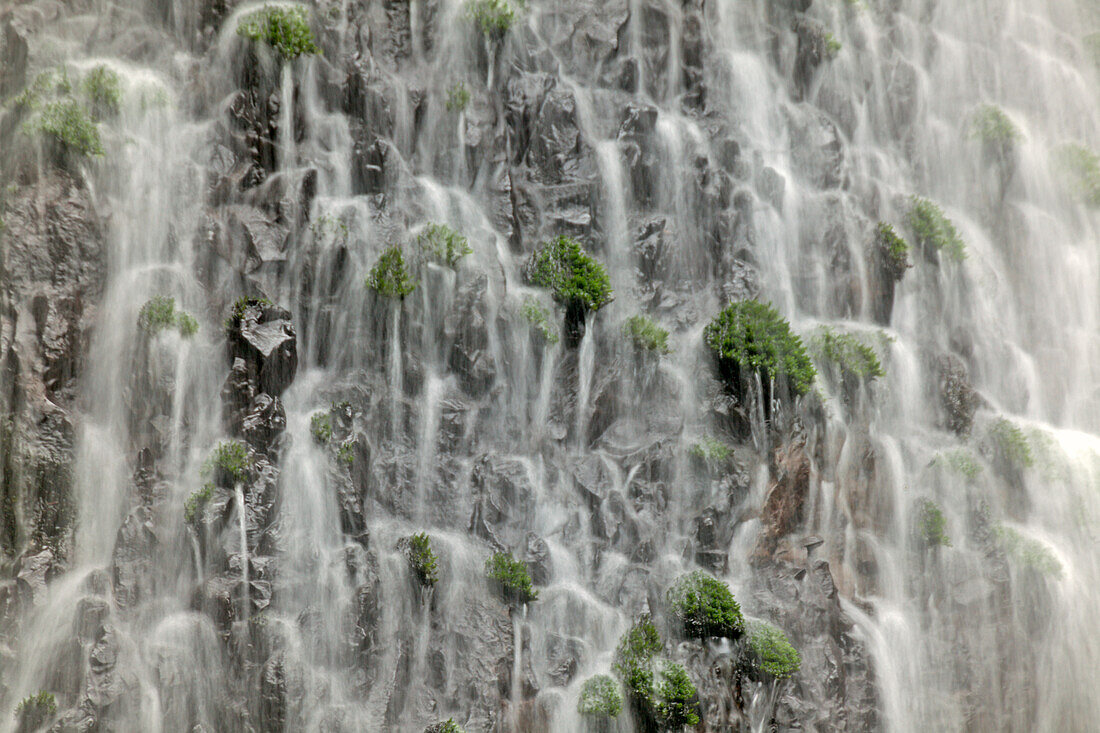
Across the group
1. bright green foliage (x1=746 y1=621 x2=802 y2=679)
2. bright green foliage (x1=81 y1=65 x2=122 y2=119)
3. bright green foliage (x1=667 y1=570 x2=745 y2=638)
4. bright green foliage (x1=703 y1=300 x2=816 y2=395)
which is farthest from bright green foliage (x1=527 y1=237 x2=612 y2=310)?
bright green foliage (x1=81 y1=65 x2=122 y2=119)

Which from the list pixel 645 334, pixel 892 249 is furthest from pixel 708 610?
pixel 892 249

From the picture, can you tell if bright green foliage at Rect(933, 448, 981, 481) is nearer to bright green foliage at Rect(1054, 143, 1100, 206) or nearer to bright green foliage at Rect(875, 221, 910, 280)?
bright green foliage at Rect(875, 221, 910, 280)

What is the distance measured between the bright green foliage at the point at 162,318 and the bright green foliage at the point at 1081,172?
21.1m

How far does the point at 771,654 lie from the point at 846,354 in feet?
19.2

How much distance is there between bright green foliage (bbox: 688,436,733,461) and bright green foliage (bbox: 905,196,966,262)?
775 cm

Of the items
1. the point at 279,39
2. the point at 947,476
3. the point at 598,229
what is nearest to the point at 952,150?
the point at 947,476

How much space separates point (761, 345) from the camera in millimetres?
13930

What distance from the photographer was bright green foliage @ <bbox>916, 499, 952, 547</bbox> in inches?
601

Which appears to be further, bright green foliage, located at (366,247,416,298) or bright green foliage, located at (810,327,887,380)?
bright green foliage, located at (810,327,887,380)

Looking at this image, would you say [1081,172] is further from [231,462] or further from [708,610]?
[231,462]

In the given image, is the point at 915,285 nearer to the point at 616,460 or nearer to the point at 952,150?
the point at 952,150

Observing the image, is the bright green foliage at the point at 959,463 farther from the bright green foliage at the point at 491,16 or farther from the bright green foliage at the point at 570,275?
the bright green foliage at the point at 491,16

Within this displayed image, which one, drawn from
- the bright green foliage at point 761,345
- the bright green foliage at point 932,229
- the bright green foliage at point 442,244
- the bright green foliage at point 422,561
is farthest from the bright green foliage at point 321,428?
the bright green foliage at point 932,229

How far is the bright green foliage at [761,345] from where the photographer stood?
13.9 meters
